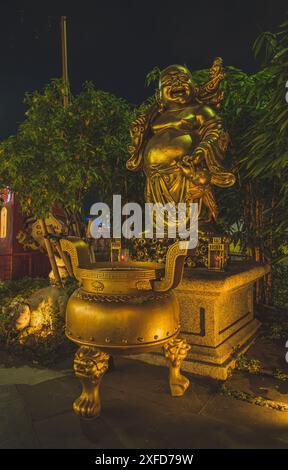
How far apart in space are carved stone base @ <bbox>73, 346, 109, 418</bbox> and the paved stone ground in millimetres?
83

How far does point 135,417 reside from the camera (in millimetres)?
2518

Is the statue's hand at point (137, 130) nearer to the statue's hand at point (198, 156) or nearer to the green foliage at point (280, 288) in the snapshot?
the statue's hand at point (198, 156)

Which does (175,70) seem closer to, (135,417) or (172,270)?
(172,270)

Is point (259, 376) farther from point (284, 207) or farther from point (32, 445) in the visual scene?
point (284, 207)

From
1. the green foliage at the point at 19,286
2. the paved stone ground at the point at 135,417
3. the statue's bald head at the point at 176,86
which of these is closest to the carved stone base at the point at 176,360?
the paved stone ground at the point at 135,417

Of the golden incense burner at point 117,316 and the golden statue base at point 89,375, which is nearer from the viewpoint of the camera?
the golden incense burner at point 117,316

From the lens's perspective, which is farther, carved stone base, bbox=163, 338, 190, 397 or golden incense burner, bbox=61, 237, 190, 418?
carved stone base, bbox=163, 338, 190, 397

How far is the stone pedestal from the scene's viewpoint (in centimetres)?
332

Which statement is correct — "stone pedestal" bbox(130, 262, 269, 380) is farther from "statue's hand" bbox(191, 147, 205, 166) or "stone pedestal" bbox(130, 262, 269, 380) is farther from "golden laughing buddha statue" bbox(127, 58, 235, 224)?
"statue's hand" bbox(191, 147, 205, 166)

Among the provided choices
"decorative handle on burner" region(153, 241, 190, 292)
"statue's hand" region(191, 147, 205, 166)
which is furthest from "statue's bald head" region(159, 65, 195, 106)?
"decorative handle on burner" region(153, 241, 190, 292)

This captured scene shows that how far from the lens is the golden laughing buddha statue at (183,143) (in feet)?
14.2

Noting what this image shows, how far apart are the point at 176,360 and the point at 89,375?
792 millimetres

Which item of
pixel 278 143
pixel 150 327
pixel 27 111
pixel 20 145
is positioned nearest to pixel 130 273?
pixel 150 327

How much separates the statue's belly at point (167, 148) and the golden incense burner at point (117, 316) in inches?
93.3
